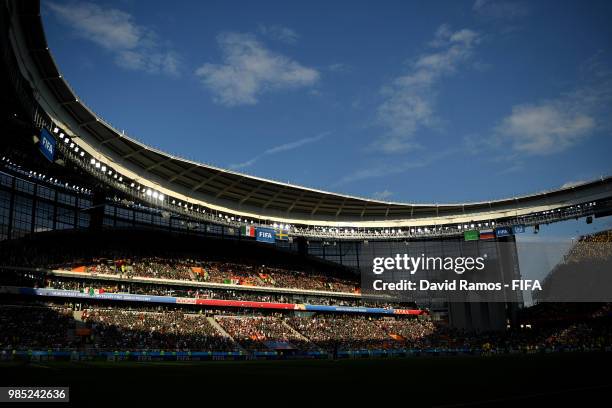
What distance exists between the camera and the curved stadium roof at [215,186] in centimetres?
3600

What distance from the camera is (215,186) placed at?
65.6 m

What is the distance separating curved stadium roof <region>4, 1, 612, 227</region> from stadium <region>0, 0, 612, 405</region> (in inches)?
8.0

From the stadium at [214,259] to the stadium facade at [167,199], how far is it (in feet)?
0.65

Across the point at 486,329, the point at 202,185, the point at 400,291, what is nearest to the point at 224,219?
the point at 202,185

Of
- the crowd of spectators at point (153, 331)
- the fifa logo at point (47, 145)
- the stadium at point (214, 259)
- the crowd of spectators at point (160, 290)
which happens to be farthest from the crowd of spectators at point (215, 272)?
the fifa logo at point (47, 145)

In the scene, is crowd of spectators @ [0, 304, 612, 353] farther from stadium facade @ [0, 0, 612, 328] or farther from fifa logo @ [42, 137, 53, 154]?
fifa logo @ [42, 137, 53, 154]

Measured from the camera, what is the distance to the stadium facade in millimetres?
36156

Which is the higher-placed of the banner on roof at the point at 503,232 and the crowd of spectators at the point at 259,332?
the banner on roof at the point at 503,232

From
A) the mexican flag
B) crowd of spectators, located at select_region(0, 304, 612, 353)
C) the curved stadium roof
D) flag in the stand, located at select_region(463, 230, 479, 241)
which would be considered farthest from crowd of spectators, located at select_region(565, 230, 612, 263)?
Result: the mexican flag

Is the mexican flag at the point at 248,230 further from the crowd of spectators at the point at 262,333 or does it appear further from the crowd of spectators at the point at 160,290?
the crowd of spectators at the point at 262,333

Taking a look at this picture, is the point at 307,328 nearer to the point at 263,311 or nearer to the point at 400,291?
the point at 263,311

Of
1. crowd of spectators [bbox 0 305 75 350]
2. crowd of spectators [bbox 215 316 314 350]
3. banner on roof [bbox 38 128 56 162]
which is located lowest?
Result: crowd of spectators [bbox 215 316 314 350]

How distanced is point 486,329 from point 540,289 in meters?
13.4

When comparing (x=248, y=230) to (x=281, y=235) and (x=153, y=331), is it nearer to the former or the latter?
(x=281, y=235)
